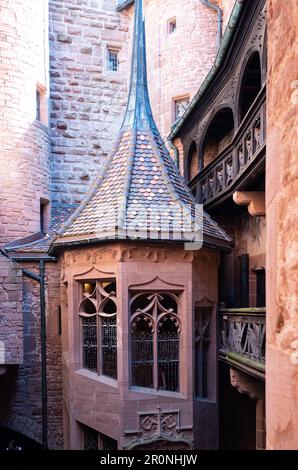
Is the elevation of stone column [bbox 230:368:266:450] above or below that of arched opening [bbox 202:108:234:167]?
below

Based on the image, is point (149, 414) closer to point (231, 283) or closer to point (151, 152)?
point (231, 283)

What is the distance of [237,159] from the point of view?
7699mm

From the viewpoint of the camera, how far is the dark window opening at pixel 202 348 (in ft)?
26.3

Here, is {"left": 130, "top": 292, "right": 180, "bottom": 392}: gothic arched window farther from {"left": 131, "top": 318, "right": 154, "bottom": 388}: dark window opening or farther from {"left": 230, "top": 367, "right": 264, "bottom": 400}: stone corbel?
{"left": 230, "top": 367, "right": 264, "bottom": 400}: stone corbel

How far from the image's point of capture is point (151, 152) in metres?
8.78

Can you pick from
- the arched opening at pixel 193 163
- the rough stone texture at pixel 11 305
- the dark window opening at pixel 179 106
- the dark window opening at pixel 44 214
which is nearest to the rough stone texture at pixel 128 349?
the rough stone texture at pixel 11 305

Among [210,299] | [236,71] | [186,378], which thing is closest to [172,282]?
[210,299]

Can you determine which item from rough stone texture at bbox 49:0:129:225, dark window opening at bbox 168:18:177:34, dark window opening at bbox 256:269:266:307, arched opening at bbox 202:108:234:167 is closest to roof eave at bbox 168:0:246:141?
arched opening at bbox 202:108:234:167

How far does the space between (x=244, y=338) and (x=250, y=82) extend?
16.2ft

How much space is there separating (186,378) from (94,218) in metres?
3.04

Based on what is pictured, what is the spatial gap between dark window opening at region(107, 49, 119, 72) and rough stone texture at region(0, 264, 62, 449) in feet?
23.2

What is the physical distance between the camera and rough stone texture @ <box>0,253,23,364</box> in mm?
10633

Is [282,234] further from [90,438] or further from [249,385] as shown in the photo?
[90,438]

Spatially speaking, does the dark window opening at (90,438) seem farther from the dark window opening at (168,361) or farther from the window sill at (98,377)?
the dark window opening at (168,361)
